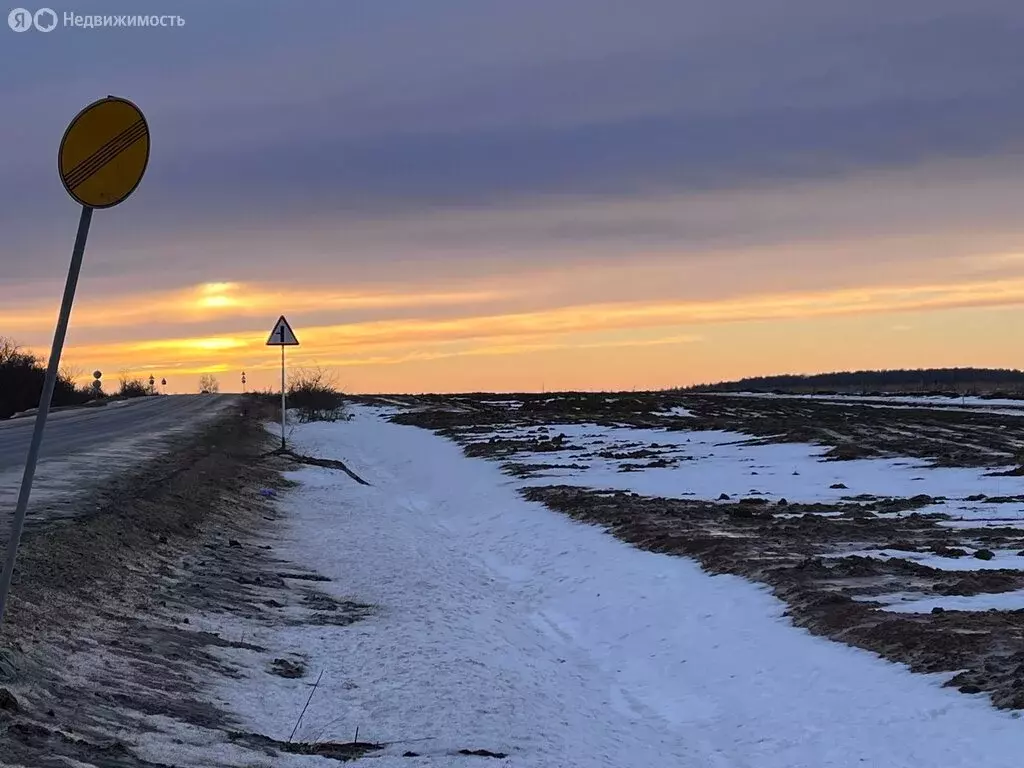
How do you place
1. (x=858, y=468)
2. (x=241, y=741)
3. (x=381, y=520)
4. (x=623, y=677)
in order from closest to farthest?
(x=241, y=741), (x=623, y=677), (x=381, y=520), (x=858, y=468)

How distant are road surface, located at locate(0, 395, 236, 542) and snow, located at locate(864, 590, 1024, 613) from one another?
8870 millimetres

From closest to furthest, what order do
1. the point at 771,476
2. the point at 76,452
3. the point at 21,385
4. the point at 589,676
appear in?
the point at 589,676, the point at 76,452, the point at 771,476, the point at 21,385

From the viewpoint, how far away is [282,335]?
93.3 feet

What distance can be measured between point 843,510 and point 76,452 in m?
15.7

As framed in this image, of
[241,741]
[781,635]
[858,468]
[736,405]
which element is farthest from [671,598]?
[736,405]

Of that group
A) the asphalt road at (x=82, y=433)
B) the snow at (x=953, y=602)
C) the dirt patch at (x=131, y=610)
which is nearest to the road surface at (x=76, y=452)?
the asphalt road at (x=82, y=433)

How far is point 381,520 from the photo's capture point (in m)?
19.6

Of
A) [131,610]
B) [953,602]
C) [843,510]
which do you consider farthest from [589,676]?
[843,510]

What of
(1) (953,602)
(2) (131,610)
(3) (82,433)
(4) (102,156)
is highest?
(4) (102,156)

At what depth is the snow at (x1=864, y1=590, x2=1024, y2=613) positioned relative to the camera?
439 inches

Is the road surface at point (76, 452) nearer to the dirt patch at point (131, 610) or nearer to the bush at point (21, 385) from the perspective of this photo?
the dirt patch at point (131, 610)

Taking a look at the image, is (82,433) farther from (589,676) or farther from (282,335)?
(589,676)

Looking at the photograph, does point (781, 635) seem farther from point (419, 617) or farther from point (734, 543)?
point (734, 543)

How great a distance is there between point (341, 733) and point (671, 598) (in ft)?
19.5
